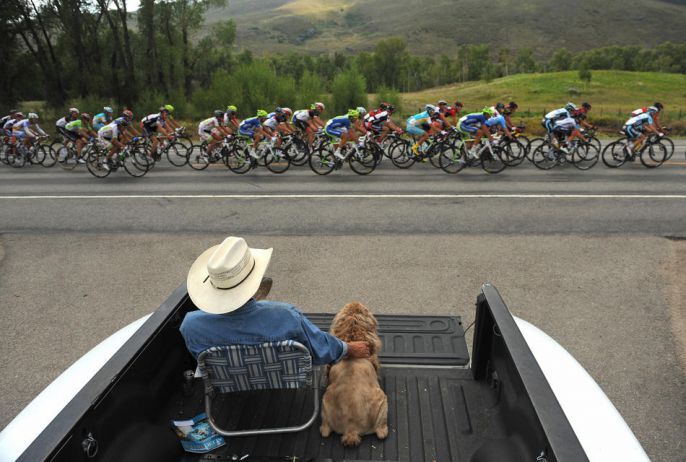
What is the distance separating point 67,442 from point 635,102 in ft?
207

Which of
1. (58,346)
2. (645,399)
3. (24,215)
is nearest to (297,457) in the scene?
(645,399)

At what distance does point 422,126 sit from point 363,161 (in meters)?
2.09

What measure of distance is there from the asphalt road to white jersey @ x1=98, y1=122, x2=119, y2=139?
7.59 ft

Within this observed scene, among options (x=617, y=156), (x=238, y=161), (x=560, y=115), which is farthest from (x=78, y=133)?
(x=617, y=156)

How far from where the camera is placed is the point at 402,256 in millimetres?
7453

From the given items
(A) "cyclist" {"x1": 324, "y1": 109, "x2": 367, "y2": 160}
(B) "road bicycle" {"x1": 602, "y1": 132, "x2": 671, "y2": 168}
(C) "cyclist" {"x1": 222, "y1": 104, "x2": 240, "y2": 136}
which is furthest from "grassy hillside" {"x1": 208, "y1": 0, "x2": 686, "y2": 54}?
(A) "cyclist" {"x1": 324, "y1": 109, "x2": 367, "y2": 160}

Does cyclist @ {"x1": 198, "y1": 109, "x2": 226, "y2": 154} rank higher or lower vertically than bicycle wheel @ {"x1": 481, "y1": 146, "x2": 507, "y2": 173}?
higher

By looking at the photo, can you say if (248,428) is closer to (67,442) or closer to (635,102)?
(67,442)

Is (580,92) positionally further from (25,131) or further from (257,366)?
(257,366)

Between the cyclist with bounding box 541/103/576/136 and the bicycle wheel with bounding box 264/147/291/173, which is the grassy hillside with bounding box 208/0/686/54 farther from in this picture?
the bicycle wheel with bounding box 264/147/291/173

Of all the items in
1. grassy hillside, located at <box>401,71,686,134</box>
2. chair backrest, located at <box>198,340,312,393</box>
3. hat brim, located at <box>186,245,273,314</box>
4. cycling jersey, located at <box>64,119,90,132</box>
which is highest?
hat brim, located at <box>186,245,273,314</box>

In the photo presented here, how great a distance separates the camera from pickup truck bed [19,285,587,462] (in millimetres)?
2119

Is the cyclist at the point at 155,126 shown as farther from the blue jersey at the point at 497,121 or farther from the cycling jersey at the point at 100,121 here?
the blue jersey at the point at 497,121

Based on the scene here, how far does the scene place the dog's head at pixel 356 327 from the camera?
329cm
